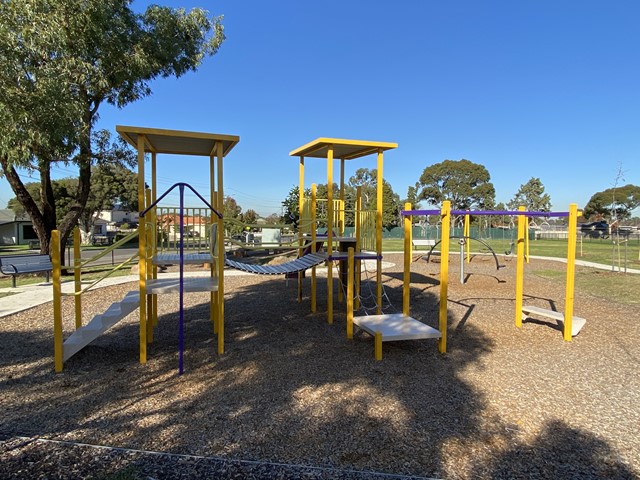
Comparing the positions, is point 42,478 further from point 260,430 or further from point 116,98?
point 116,98

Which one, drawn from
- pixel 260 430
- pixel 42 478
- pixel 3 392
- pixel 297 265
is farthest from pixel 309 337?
pixel 42 478

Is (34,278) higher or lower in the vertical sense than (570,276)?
lower

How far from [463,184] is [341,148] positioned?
6855cm

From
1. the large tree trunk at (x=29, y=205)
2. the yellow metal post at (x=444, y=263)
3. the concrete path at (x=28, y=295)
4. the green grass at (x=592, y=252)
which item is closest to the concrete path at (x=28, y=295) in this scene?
the concrete path at (x=28, y=295)

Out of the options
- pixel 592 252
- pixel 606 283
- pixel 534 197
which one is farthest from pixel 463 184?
pixel 606 283

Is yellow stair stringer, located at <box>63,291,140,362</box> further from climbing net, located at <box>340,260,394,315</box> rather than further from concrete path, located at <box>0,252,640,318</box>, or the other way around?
concrete path, located at <box>0,252,640,318</box>

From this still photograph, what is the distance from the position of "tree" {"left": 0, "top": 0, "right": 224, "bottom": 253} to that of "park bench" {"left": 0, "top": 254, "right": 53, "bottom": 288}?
2.38 metres

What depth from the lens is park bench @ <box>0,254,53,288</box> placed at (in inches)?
423

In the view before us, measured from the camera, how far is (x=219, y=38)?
557 inches

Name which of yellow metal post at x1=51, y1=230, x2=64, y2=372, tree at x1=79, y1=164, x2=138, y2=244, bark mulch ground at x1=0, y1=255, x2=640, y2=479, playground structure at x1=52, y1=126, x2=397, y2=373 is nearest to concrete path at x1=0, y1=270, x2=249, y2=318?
bark mulch ground at x1=0, y1=255, x2=640, y2=479

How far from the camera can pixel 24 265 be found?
1105 centimetres

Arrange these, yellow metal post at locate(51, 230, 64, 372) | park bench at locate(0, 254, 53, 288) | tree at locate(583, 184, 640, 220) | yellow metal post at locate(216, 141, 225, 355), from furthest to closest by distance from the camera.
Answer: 1. tree at locate(583, 184, 640, 220)
2. park bench at locate(0, 254, 53, 288)
3. yellow metal post at locate(216, 141, 225, 355)
4. yellow metal post at locate(51, 230, 64, 372)

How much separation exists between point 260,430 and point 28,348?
436cm

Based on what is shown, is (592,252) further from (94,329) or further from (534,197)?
(534,197)
